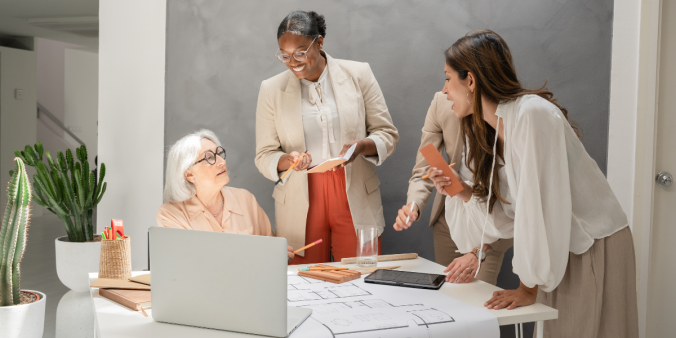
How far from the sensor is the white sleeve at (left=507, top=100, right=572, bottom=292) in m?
1.52

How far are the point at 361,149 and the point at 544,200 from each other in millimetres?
1102

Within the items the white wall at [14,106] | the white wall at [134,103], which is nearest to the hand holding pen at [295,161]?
the white wall at [134,103]

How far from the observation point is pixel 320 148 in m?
2.61

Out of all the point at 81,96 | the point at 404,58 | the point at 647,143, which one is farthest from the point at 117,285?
the point at 81,96

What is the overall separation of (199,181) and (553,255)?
160cm

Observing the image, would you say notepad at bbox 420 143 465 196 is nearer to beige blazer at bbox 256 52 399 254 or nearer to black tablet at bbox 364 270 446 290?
black tablet at bbox 364 270 446 290

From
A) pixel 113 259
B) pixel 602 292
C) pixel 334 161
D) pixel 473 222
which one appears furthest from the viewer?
pixel 334 161

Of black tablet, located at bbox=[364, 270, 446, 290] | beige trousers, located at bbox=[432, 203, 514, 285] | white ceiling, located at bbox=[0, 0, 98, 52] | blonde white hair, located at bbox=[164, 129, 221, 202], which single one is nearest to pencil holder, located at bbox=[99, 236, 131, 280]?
blonde white hair, located at bbox=[164, 129, 221, 202]

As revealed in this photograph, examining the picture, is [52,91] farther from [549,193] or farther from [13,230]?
[549,193]

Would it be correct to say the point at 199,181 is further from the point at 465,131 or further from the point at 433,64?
the point at 433,64

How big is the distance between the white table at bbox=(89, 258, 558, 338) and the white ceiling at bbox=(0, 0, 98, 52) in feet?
20.5

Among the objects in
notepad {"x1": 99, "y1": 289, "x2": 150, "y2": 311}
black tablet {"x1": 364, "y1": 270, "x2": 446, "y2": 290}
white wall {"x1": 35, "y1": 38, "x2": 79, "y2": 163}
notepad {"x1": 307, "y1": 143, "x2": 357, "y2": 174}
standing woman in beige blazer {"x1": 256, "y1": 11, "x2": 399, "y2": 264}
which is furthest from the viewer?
white wall {"x1": 35, "y1": 38, "x2": 79, "y2": 163}

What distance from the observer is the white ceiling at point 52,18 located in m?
6.78

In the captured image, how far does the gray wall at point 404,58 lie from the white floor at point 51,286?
1.15m
